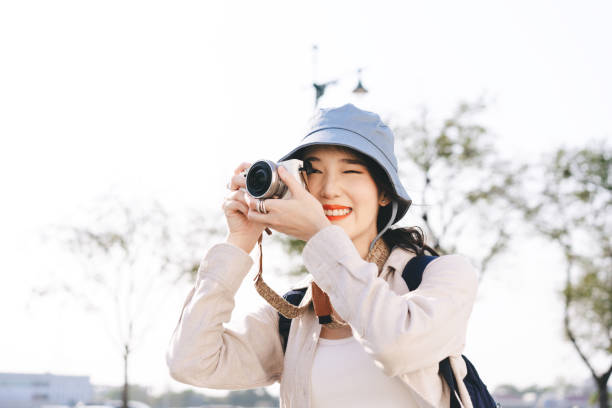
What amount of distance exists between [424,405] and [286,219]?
735 millimetres

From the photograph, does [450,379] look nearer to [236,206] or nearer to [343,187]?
[343,187]

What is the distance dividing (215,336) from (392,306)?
72 cm

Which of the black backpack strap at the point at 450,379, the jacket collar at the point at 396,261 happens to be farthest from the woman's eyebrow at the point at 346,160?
the black backpack strap at the point at 450,379

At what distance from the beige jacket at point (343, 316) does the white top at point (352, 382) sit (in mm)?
42

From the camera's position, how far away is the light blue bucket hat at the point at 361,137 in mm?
2383

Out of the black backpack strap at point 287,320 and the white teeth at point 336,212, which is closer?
the white teeth at point 336,212

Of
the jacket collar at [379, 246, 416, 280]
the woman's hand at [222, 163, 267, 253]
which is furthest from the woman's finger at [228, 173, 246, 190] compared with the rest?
the jacket collar at [379, 246, 416, 280]

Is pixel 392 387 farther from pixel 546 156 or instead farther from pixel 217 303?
pixel 546 156

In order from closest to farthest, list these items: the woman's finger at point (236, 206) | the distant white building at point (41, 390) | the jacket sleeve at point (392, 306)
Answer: the jacket sleeve at point (392, 306) → the woman's finger at point (236, 206) → the distant white building at point (41, 390)

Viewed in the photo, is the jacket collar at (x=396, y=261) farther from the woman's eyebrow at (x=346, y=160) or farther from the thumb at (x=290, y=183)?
the thumb at (x=290, y=183)

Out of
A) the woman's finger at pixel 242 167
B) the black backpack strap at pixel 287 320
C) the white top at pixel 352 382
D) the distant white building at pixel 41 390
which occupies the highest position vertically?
the woman's finger at pixel 242 167

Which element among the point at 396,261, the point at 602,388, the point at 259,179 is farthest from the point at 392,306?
the point at 602,388

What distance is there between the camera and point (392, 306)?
196 cm

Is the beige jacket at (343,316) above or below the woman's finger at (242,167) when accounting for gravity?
below
